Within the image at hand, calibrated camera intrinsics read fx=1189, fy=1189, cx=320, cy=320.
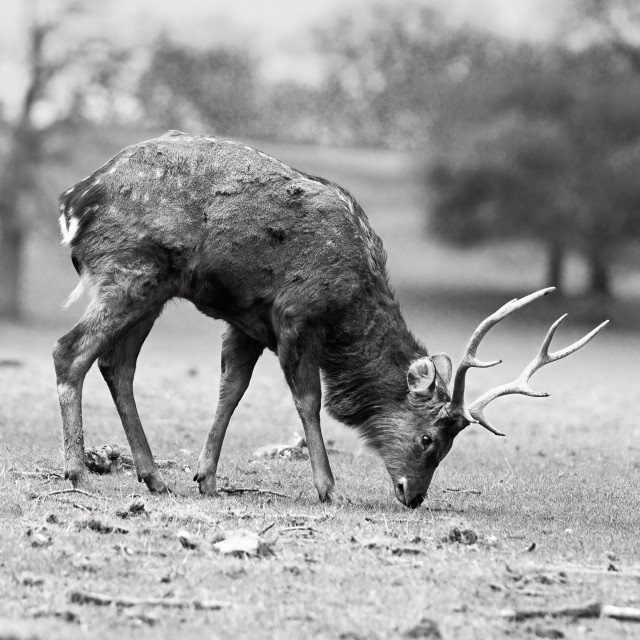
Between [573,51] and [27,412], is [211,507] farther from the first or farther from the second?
[573,51]

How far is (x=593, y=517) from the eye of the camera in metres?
8.45

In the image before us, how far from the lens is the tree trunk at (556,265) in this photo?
102 ft

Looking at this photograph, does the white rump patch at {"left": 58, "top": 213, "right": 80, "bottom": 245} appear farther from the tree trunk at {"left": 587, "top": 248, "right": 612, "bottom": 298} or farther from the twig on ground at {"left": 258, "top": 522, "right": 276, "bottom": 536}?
the tree trunk at {"left": 587, "top": 248, "right": 612, "bottom": 298}

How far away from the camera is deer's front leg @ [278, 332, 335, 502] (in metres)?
8.55

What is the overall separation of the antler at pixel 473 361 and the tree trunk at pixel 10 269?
74.1 feet

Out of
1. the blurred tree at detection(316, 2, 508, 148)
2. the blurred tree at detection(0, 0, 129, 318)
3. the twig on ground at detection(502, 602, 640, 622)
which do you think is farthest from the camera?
the blurred tree at detection(316, 2, 508, 148)

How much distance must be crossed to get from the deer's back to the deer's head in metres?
0.83

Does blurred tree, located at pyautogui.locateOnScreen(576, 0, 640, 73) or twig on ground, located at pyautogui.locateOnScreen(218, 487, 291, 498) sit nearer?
twig on ground, located at pyautogui.locateOnScreen(218, 487, 291, 498)

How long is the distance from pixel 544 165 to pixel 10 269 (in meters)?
14.1

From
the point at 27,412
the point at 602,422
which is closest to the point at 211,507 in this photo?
the point at 27,412

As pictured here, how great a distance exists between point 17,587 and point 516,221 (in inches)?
1031

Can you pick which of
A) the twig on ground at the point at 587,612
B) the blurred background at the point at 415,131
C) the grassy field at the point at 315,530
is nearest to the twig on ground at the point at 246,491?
the grassy field at the point at 315,530

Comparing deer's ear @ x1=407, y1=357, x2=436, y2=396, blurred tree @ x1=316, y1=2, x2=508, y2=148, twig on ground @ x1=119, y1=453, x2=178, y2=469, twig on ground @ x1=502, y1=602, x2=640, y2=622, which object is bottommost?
twig on ground @ x1=119, y1=453, x2=178, y2=469

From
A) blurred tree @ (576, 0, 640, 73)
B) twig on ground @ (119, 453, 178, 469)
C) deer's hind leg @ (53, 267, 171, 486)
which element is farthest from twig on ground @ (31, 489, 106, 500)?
blurred tree @ (576, 0, 640, 73)
